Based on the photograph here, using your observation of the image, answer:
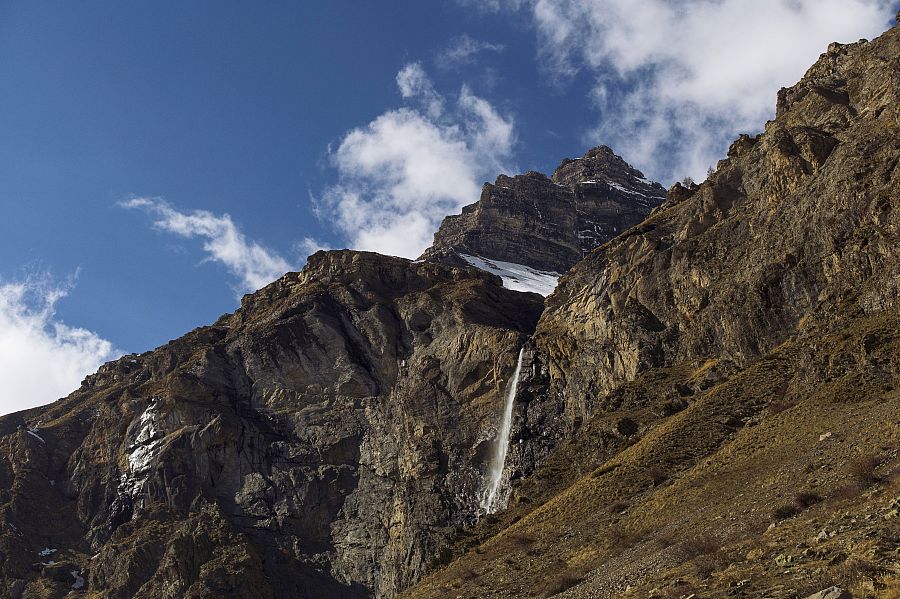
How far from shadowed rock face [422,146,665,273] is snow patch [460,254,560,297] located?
2663 millimetres

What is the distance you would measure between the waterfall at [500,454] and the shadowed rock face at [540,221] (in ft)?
232

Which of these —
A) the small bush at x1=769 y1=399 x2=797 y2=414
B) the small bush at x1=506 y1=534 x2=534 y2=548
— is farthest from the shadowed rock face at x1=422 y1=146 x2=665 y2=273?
the small bush at x1=769 y1=399 x2=797 y2=414

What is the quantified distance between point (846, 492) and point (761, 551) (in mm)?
5585

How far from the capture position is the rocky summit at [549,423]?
107ft

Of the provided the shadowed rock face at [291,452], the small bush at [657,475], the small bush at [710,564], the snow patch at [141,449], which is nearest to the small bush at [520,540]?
the small bush at [657,475]

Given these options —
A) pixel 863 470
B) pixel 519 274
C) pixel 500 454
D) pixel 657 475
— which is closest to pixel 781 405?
pixel 657 475

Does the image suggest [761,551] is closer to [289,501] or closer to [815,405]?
[815,405]

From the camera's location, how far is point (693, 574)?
2364 cm

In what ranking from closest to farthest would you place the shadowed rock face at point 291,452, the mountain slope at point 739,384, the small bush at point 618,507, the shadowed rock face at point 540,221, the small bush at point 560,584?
the mountain slope at point 739,384, the small bush at point 560,584, the small bush at point 618,507, the shadowed rock face at point 291,452, the shadowed rock face at point 540,221

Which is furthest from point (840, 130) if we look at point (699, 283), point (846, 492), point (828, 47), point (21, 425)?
point (21, 425)

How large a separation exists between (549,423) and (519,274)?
81.8 m

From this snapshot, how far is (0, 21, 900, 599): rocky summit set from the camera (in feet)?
107

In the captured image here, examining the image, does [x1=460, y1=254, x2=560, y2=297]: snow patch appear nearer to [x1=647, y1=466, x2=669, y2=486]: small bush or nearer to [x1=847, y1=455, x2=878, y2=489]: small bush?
[x1=647, y1=466, x2=669, y2=486]: small bush

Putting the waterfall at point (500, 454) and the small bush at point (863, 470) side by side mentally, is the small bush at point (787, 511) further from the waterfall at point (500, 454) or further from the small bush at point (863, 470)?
the waterfall at point (500, 454)
